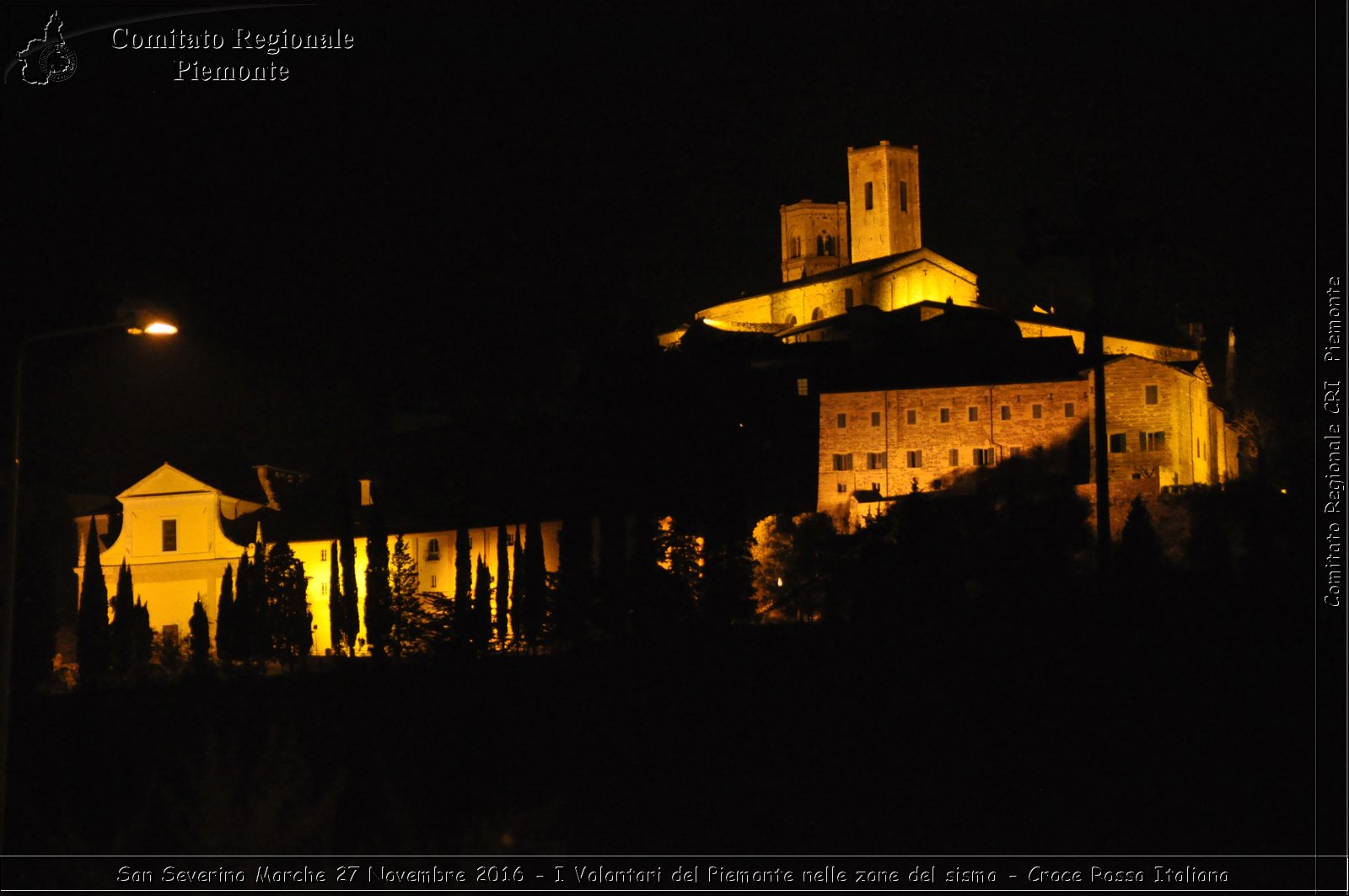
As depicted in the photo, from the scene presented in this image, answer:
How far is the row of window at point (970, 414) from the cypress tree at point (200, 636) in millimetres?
23828

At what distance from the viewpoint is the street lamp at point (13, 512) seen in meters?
15.1

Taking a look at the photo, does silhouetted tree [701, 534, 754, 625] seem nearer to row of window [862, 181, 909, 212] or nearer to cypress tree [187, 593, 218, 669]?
cypress tree [187, 593, 218, 669]

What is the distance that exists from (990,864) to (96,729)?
19436 millimetres

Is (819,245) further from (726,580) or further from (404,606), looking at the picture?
(726,580)

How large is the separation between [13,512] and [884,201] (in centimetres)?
9049

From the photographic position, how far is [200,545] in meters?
53.7

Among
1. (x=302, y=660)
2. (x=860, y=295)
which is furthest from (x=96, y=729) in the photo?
(x=860, y=295)

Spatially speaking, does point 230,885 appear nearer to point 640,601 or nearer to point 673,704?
point 673,704

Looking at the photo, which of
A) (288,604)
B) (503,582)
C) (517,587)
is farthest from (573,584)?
(288,604)

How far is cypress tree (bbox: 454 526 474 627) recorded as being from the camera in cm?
4275

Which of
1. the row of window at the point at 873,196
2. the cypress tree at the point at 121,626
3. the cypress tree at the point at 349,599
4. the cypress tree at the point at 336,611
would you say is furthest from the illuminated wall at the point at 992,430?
the row of window at the point at 873,196

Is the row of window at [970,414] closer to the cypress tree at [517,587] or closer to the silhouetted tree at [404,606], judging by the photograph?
the cypress tree at [517,587]

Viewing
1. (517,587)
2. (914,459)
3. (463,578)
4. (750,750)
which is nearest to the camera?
(750,750)

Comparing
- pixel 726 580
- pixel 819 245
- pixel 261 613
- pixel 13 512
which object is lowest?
pixel 261 613
